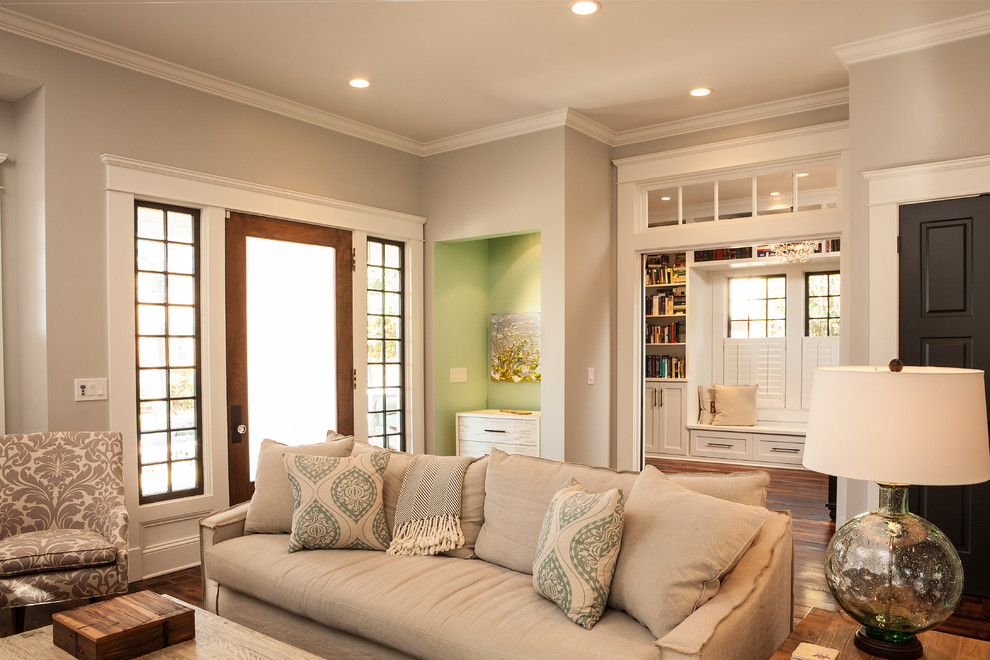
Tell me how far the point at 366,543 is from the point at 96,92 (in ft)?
9.32

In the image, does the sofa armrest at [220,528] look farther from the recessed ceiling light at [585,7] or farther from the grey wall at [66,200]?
the recessed ceiling light at [585,7]

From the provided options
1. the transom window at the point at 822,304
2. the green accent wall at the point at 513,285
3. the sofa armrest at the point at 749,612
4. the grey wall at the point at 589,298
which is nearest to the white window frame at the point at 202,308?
the green accent wall at the point at 513,285

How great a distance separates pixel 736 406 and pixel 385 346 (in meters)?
4.56

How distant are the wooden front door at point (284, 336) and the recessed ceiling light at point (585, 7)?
2401 mm

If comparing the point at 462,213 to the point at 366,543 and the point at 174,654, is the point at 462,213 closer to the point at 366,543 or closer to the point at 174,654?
the point at 366,543

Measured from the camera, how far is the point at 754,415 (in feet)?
26.1

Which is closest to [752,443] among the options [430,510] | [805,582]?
[805,582]

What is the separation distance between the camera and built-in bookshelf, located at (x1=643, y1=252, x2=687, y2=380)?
8289mm

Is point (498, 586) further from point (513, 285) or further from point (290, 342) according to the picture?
point (513, 285)

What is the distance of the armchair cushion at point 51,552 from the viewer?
2805 millimetres

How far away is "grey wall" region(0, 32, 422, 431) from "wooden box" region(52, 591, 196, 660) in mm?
1794

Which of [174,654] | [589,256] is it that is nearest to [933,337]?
[589,256]

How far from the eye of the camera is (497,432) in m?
5.34

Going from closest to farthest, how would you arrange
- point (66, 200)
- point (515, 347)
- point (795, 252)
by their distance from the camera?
1. point (66, 200)
2. point (515, 347)
3. point (795, 252)
